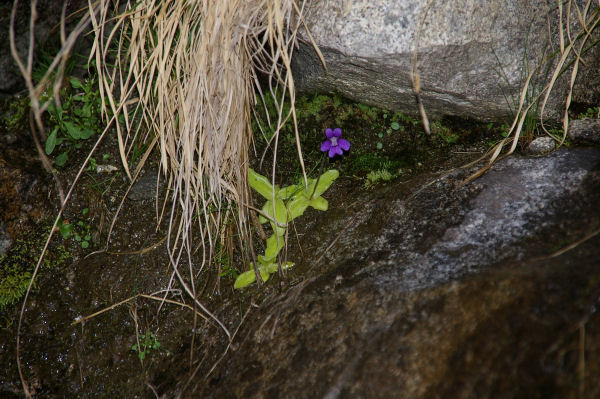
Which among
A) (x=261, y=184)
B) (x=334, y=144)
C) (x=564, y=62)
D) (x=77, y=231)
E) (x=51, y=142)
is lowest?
(x=77, y=231)

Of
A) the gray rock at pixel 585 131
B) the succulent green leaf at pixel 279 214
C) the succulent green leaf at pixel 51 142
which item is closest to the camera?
the gray rock at pixel 585 131

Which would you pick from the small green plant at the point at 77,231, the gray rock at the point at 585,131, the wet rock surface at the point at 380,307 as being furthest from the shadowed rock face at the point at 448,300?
the small green plant at the point at 77,231

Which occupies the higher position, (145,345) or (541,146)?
(541,146)

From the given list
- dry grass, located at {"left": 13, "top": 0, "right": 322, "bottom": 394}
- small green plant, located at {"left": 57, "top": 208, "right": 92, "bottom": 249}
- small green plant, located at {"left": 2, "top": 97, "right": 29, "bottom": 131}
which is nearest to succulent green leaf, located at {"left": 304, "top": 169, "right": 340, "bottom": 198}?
dry grass, located at {"left": 13, "top": 0, "right": 322, "bottom": 394}

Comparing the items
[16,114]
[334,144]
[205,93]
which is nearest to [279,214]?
[334,144]

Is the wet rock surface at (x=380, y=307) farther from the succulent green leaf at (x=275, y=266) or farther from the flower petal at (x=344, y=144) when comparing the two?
the flower petal at (x=344, y=144)

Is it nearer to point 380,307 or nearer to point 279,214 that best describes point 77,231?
point 279,214

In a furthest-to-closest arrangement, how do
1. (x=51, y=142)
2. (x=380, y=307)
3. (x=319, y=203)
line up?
(x=51, y=142), (x=319, y=203), (x=380, y=307)
